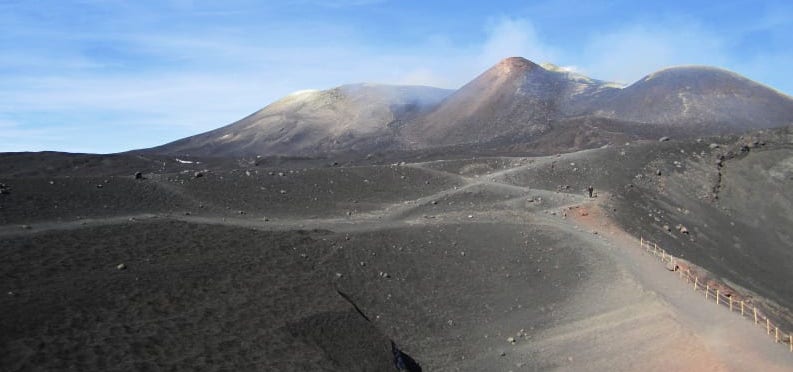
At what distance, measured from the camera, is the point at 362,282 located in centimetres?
1633

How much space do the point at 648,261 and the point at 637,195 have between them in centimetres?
1089

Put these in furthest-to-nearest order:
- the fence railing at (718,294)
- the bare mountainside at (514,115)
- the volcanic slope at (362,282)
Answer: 1. the bare mountainside at (514,115)
2. the fence railing at (718,294)
3. the volcanic slope at (362,282)

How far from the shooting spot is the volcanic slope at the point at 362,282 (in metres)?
10.6

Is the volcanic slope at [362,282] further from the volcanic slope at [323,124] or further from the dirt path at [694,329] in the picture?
the volcanic slope at [323,124]

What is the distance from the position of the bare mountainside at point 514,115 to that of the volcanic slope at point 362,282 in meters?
30.6

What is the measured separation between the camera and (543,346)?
47.9ft

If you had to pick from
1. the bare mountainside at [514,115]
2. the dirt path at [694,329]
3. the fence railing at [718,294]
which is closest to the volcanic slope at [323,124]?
the bare mountainside at [514,115]

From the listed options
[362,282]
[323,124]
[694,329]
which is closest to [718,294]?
[694,329]

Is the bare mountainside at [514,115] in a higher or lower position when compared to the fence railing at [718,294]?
higher

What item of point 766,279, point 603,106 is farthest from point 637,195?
point 603,106

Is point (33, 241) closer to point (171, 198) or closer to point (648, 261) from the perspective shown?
point (171, 198)

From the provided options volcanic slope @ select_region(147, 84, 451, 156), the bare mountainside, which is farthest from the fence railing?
volcanic slope @ select_region(147, 84, 451, 156)

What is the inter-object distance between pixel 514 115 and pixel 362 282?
54.7 meters

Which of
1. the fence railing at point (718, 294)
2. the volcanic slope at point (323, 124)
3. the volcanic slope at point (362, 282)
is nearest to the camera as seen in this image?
the volcanic slope at point (362, 282)
